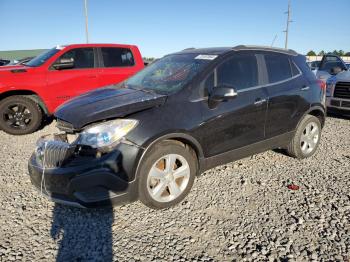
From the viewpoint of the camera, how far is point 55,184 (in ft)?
9.43

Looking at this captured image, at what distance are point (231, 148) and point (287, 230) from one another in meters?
1.17

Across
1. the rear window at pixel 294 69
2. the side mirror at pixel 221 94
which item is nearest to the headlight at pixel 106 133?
the side mirror at pixel 221 94

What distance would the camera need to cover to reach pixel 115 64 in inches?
287

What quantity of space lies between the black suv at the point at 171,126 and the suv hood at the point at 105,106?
1 cm

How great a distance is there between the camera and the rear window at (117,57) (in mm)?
7176

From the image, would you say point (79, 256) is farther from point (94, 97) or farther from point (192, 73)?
point (192, 73)

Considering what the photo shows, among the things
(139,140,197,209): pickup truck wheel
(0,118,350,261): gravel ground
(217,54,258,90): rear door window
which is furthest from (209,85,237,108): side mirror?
(0,118,350,261): gravel ground

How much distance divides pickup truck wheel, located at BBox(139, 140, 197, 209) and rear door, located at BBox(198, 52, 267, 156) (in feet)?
1.06

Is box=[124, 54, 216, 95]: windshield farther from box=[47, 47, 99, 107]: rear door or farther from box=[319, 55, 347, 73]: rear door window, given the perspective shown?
box=[319, 55, 347, 73]: rear door window

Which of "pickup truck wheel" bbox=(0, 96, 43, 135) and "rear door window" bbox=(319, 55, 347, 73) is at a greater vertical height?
"rear door window" bbox=(319, 55, 347, 73)

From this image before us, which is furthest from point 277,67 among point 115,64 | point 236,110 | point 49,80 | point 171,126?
point 49,80

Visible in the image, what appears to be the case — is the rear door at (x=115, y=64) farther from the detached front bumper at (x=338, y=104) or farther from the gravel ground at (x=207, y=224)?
the detached front bumper at (x=338, y=104)

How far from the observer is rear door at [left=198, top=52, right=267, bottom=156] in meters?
3.43

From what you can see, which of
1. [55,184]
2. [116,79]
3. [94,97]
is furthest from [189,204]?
[116,79]
